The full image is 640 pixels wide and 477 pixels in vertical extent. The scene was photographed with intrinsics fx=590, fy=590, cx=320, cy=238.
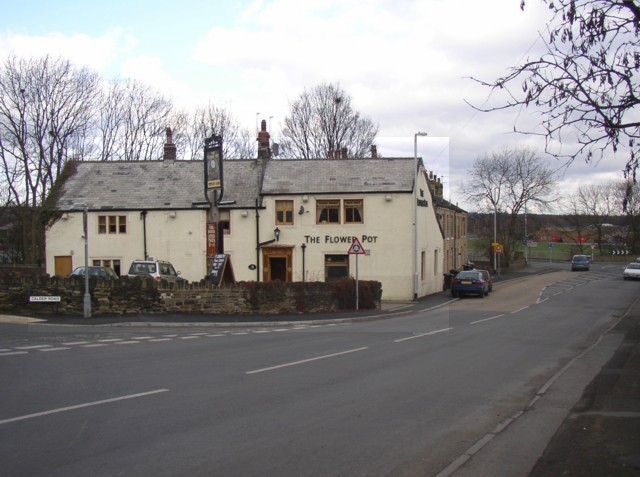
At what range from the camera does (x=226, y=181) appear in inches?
1346

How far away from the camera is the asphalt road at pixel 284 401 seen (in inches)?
238

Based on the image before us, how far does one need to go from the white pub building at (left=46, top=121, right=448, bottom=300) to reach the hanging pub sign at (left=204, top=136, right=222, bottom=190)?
7.63 metres

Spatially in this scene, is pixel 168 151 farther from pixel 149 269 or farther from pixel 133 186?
pixel 149 269

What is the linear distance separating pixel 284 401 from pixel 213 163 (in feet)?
55.8

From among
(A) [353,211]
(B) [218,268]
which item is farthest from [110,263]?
(A) [353,211]

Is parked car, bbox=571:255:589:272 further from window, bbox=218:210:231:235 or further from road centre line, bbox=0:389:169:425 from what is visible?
road centre line, bbox=0:389:169:425

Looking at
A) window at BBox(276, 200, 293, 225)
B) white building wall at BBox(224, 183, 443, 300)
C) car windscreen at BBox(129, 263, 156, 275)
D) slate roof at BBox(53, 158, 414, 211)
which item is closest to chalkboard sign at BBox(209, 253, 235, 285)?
car windscreen at BBox(129, 263, 156, 275)

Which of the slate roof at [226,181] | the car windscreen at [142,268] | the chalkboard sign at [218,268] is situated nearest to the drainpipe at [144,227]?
the slate roof at [226,181]

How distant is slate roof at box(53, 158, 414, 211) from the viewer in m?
32.6

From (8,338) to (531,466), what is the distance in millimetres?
14583

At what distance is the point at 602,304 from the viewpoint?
102ft

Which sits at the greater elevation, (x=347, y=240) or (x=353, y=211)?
(x=353, y=211)

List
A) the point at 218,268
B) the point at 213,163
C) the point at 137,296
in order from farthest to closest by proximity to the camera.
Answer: the point at 213,163 < the point at 218,268 < the point at 137,296

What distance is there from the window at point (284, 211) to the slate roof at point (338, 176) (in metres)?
0.62
